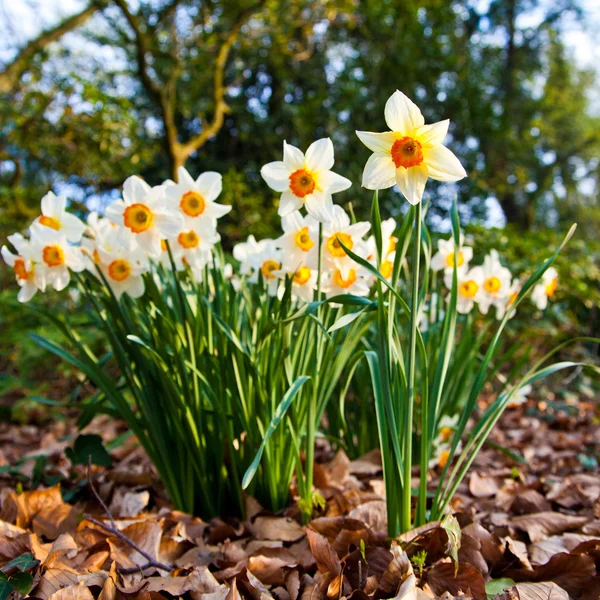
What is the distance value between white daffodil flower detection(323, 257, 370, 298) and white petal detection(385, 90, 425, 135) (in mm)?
372

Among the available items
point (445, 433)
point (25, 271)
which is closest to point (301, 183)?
point (25, 271)

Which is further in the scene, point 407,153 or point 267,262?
point 267,262

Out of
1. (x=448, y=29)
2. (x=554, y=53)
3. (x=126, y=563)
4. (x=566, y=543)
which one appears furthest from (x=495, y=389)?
(x=554, y=53)

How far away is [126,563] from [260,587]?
0.31 m

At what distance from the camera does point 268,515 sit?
1468mm

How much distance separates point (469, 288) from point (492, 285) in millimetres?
82

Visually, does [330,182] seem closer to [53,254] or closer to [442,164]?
[442,164]

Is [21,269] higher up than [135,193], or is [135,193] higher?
[135,193]

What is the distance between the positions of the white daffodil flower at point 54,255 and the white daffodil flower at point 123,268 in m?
0.06

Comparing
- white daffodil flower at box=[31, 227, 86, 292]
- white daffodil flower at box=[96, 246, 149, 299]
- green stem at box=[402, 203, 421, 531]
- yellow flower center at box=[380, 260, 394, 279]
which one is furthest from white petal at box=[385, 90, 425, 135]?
white daffodil flower at box=[31, 227, 86, 292]

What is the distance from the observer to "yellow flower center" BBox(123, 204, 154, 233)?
1.30m

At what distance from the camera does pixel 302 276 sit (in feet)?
4.49

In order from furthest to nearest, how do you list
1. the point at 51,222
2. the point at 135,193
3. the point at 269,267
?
the point at 269,267 → the point at 51,222 → the point at 135,193

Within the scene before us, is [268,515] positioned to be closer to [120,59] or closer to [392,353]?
[392,353]
